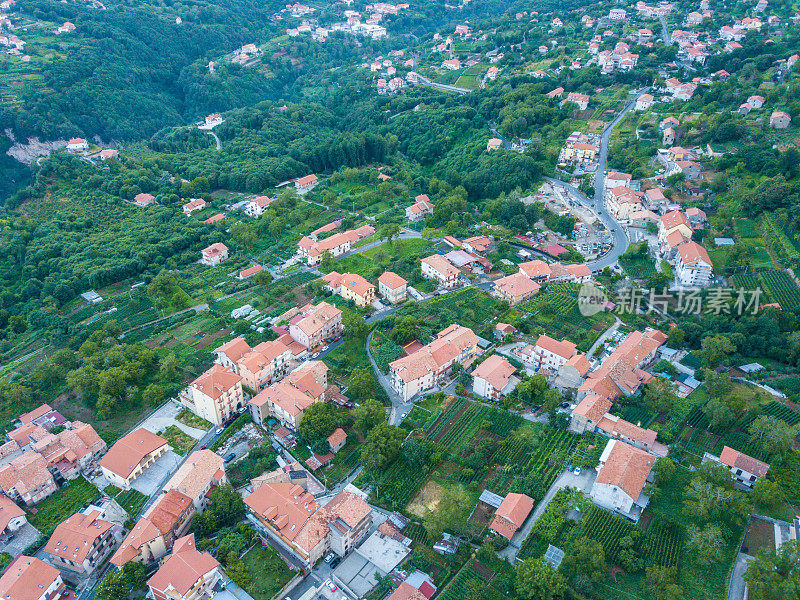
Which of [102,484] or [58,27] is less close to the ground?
[58,27]

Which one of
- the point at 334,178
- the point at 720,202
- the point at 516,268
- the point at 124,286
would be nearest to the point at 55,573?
the point at 124,286

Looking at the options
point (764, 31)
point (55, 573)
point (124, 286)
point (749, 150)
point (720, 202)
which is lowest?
point (124, 286)

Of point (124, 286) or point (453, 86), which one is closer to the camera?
point (124, 286)

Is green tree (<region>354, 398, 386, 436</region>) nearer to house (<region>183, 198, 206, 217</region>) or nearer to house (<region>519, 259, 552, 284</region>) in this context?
house (<region>519, 259, 552, 284</region>)

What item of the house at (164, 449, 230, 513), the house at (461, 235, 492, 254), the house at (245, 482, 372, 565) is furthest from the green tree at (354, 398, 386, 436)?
the house at (461, 235, 492, 254)

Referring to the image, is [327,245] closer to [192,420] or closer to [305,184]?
[305,184]

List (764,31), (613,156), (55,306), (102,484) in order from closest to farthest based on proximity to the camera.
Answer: (102,484), (55,306), (613,156), (764,31)

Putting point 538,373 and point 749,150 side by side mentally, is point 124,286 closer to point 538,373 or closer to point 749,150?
point 538,373
